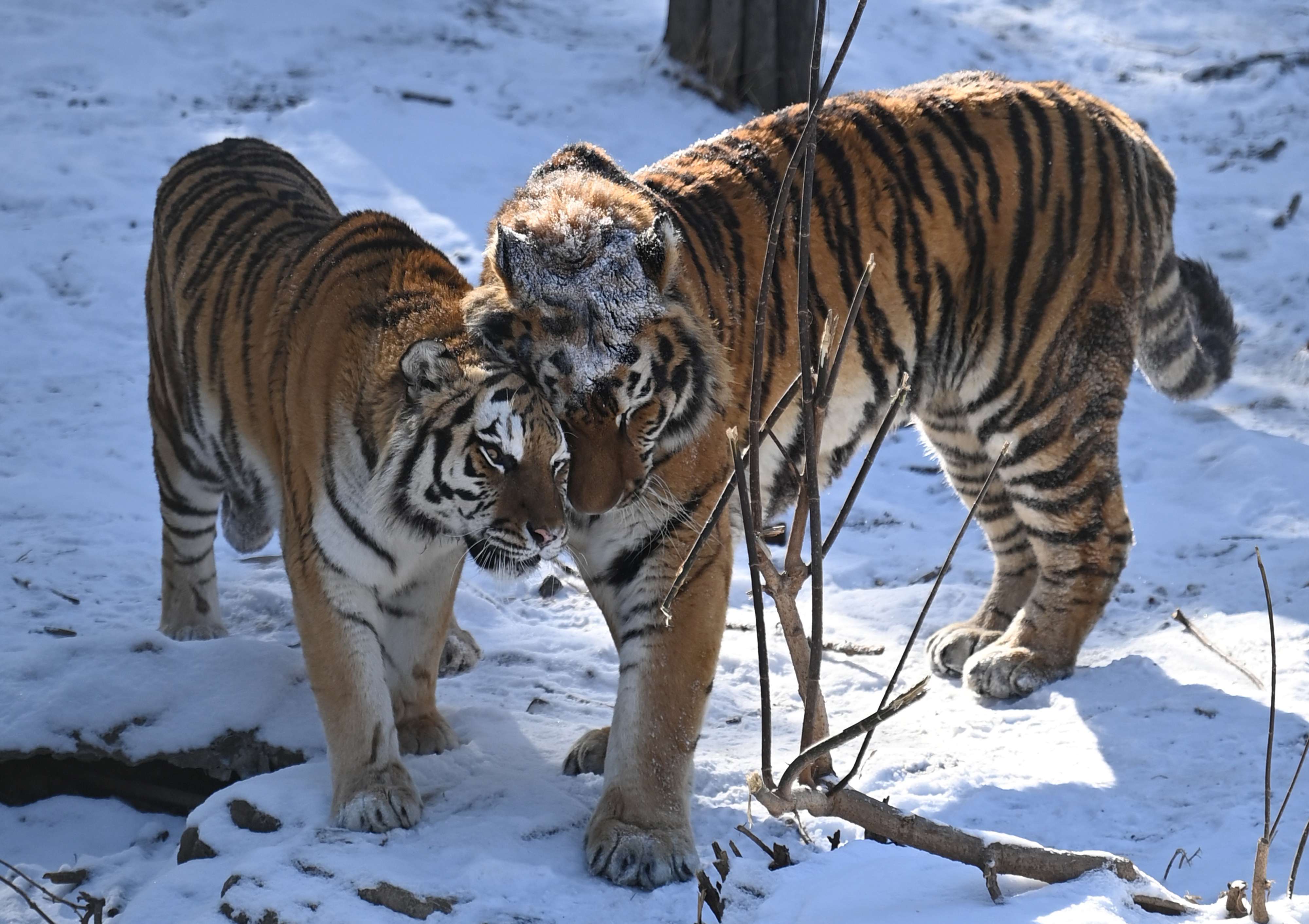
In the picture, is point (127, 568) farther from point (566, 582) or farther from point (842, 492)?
point (842, 492)

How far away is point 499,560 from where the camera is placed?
2.70 metres

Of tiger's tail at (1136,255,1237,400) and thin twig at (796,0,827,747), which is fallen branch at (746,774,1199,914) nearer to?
thin twig at (796,0,827,747)

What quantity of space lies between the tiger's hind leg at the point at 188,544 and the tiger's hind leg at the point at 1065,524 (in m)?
2.30

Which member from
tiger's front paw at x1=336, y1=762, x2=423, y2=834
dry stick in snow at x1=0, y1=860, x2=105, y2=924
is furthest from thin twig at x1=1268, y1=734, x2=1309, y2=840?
dry stick in snow at x1=0, y1=860, x2=105, y2=924

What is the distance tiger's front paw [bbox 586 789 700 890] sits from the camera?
98.2 inches

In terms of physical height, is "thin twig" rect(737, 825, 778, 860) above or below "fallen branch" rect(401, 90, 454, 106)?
below

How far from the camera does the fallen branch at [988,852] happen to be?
7.00 ft

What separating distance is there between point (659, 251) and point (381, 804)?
1251mm

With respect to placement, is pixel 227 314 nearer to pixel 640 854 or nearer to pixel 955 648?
pixel 640 854

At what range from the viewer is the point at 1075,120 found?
385 centimetres

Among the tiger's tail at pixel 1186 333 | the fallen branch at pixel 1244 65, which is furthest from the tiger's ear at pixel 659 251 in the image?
the fallen branch at pixel 1244 65

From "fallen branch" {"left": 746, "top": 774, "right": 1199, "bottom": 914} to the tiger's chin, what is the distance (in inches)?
28.6

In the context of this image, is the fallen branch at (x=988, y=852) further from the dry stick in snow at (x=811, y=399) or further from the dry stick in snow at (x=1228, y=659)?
the dry stick in snow at (x=1228, y=659)

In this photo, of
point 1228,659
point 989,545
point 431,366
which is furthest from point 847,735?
point 989,545
